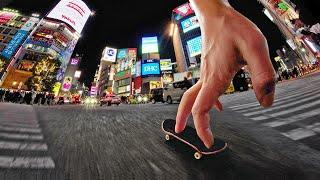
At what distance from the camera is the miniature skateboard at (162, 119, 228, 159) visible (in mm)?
1462

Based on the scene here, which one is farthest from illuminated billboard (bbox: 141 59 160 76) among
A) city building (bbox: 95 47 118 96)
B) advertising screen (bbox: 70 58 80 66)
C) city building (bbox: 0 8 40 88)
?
city building (bbox: 0 8 40 88)

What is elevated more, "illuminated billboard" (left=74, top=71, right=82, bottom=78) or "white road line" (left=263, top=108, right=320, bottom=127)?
"illuminated billboard" (left=74, top=71, right=82, bottom=78)

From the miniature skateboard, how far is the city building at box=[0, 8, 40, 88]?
59.5 metres

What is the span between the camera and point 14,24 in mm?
63906

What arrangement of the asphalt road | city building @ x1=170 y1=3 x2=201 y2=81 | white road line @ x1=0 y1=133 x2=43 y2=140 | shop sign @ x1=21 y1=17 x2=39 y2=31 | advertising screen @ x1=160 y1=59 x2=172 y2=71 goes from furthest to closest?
advertising screen @ x1=160 y1=59 x2=172 y2=71
city building @ x1=170 y1=3 x2=201 y2=81
shop sign @ x1=21 y1=17 x2=39 y2=31
white road line @ x1=0 y1=133 x2=43 y2=140
the asphalt road

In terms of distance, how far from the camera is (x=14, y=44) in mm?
56312

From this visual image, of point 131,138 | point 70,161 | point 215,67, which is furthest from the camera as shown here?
point 131,138

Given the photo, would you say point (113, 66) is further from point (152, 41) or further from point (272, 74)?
point (272, 74)

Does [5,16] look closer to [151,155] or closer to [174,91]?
[174,91]

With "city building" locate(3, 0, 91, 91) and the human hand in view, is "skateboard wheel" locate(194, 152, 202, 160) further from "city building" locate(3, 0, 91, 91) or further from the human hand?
"city building" locate(3, 0, 91, 91)

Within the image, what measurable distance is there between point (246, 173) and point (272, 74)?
0.68 metres

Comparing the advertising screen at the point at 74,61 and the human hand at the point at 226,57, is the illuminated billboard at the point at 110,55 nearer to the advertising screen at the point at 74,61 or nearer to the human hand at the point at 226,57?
the advertising screen at the point at 74,61

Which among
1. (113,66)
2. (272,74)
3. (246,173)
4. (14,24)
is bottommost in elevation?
(246,173)

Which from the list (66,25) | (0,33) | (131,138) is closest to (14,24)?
(0,33)
